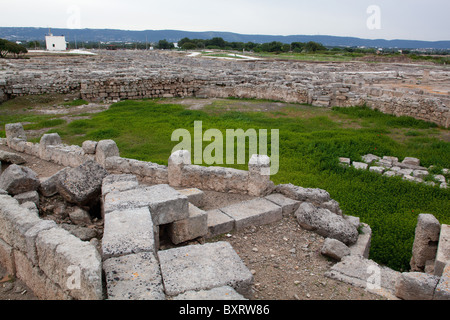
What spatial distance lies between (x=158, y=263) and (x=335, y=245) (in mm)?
2638

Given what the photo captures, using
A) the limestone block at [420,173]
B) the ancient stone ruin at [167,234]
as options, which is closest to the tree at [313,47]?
the limestone block at [420,173]

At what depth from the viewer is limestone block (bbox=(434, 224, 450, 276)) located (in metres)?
4.88

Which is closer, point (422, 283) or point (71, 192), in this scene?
point (422, 283)

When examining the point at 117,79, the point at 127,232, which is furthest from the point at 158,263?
A: the point at 117,79

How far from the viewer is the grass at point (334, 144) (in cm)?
712

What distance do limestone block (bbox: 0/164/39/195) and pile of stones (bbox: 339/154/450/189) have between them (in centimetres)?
761

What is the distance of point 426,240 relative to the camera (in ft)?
18.4

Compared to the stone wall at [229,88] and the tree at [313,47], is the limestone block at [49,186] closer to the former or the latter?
the stone wall at [229,88]

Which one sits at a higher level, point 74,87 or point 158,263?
point 74,87

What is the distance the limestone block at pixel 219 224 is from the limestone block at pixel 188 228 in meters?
0.27

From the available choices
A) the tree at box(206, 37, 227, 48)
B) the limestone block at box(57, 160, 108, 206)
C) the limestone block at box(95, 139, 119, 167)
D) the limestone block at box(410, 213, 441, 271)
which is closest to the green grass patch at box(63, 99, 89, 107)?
the limestone block at box(95, 139, 119, 167)

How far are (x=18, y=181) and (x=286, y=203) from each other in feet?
15.6

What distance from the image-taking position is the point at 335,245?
5168 millimetres
